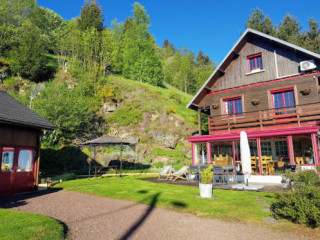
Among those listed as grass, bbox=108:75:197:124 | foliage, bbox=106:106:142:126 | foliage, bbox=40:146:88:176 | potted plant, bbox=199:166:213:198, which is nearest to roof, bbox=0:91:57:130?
potted plant, bbox=199:166:213:198

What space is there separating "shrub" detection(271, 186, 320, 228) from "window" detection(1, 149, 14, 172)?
36.0 ft

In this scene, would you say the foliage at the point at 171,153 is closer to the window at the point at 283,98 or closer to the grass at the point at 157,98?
the grass at the point at 157,98

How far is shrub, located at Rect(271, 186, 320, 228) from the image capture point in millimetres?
4992

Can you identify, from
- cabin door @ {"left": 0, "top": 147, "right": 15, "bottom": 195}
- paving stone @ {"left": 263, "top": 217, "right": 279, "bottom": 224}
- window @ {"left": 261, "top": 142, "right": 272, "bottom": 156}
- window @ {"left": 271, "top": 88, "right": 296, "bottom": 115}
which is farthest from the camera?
window @ {"left": 261, "top": 142, "right": 272, "bottom": 156}

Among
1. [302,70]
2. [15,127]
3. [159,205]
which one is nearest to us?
[159,205]

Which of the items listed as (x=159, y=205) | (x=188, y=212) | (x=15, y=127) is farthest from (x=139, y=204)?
(x=15, y=127)

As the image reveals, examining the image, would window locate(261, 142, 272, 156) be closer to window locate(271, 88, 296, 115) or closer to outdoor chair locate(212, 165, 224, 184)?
window locate(271, 88, 296, 115)

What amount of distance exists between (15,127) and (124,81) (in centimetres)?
2879

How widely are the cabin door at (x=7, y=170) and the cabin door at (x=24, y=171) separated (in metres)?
0.23

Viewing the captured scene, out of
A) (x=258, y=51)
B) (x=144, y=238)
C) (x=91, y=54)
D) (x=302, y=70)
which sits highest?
(x=91, y=54)

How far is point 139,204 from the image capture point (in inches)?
312

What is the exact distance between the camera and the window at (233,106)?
16.8 meters

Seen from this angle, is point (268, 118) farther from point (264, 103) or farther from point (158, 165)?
point (158, 165)

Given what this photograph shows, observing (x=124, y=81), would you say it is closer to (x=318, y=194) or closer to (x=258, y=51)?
(x=258, y=51)
